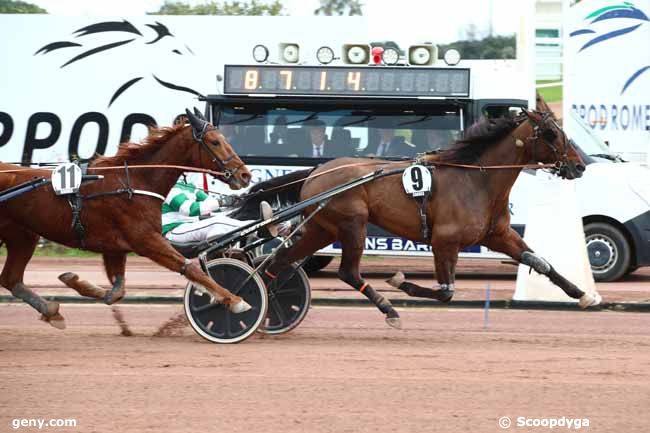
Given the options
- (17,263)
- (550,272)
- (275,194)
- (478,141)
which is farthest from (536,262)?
(17,263)

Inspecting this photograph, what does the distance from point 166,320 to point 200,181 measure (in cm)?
408

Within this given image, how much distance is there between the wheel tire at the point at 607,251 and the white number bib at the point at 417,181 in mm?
4996

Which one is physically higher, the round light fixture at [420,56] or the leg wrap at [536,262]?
the round light fixture at [420,56]

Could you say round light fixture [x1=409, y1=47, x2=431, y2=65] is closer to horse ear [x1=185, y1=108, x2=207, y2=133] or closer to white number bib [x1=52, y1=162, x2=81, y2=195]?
horse ear [x1=185, y1=108, x2=207, y2=133]

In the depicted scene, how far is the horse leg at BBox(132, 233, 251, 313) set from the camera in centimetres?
847

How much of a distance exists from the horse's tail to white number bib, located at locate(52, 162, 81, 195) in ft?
6.11

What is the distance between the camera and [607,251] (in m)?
13.6

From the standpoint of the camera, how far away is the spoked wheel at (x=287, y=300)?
9.24 metres

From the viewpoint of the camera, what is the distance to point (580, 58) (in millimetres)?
19484

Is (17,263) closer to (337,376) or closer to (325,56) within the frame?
(337,376)

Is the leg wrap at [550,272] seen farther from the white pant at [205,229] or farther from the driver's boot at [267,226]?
the white pant at [205,229]

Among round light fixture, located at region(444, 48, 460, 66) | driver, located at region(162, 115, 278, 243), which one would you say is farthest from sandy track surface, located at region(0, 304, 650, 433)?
round light fixture, located at region(444, 48, 460, 66)

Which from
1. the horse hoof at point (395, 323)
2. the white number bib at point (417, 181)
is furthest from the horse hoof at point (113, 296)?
the white number bib at point (417, 181)

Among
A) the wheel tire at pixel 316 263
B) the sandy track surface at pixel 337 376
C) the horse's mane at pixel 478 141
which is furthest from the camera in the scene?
the wheel tire at pixel 316 263
